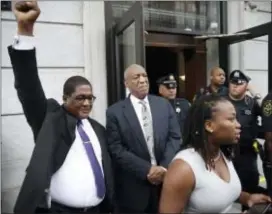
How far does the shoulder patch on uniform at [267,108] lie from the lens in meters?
3.19

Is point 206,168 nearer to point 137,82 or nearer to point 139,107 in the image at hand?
point 139,107

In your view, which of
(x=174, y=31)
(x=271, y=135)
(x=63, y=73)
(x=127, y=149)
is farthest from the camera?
(x=174, y=31)

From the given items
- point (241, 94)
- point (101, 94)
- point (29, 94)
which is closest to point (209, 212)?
point (29, 94)

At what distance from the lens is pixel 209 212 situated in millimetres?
1538

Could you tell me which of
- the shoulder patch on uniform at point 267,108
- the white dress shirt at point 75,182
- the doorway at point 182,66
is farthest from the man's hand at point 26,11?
the doorway at point 182,66

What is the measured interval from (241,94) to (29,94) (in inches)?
106

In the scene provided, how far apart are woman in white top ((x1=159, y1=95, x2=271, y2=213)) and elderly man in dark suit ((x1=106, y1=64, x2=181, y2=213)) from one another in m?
0.93

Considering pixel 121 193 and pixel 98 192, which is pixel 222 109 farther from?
pixel 121 193

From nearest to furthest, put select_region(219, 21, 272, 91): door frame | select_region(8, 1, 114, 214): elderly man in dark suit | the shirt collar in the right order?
1. select_region(8, 1, 114, 214): elderly man in dark suit
2. the shirt collar
3. select_region(219, 21, 272, 91): door frame

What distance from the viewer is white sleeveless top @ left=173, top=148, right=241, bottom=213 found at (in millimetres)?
1500

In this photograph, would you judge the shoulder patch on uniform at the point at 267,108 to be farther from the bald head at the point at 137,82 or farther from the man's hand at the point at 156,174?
the man's hand at the point at 156,174

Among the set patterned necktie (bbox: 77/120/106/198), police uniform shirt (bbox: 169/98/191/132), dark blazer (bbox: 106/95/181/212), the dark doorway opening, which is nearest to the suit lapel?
dark blazer (bbox: 106/95/181/212)

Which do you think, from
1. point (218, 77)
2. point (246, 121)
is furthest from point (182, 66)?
point (246, 121)

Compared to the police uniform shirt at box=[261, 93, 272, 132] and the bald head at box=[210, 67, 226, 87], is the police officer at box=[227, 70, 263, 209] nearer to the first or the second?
the police uniform shirt at box=[261, 93, 272, 132]
